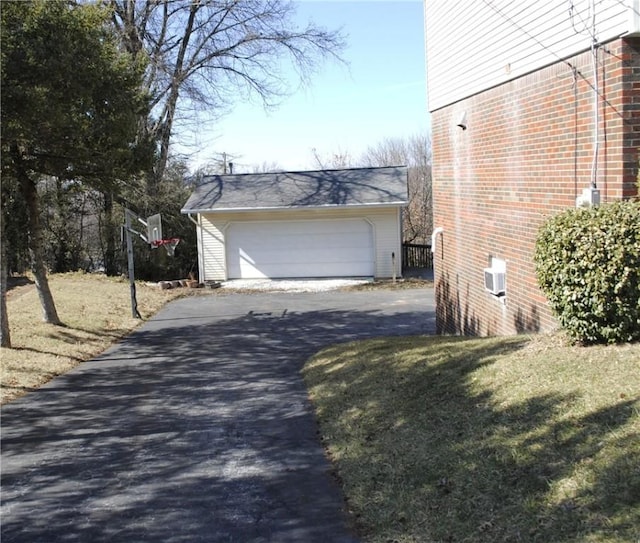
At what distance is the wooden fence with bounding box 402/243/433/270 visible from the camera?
92.9 feet

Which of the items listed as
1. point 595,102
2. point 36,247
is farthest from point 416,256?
point 595,102

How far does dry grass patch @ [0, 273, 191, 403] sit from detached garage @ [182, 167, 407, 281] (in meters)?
2.85

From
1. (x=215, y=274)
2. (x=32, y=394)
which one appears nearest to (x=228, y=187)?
(x=215, y=274)

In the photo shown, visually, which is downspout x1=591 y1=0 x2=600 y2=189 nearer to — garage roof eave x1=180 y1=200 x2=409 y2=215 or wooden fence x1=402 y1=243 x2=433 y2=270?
garage roof eave x1=180 y1=200 x2=409 y2=215

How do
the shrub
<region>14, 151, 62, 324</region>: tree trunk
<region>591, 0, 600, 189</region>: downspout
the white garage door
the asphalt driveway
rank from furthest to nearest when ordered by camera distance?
the white garage door → <region>14, 151, 62, 324</region>: tree trunk → <region>591, 0, 600, 189</region>: downspout → the shrub → the asphalt driveway

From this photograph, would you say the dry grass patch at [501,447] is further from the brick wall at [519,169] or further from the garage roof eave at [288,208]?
the garage roof eave at [288,208]

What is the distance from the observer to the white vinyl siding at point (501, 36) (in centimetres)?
702

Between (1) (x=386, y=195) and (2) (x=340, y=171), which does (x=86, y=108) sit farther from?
(2) (x=340, y=171)

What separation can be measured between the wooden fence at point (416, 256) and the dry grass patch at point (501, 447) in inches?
818

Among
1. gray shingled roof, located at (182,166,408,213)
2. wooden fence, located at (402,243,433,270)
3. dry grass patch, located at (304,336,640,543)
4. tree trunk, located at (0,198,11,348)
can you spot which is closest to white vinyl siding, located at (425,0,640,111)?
dry grass patch, located at (304,336,640,543)

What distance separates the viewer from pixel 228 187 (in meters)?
26.4

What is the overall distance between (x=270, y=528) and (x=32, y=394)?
20.4 feet

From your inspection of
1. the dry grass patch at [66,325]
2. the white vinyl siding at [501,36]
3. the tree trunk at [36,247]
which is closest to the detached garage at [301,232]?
the dry grass patch at [66,325]

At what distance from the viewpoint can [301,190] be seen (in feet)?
84.2
